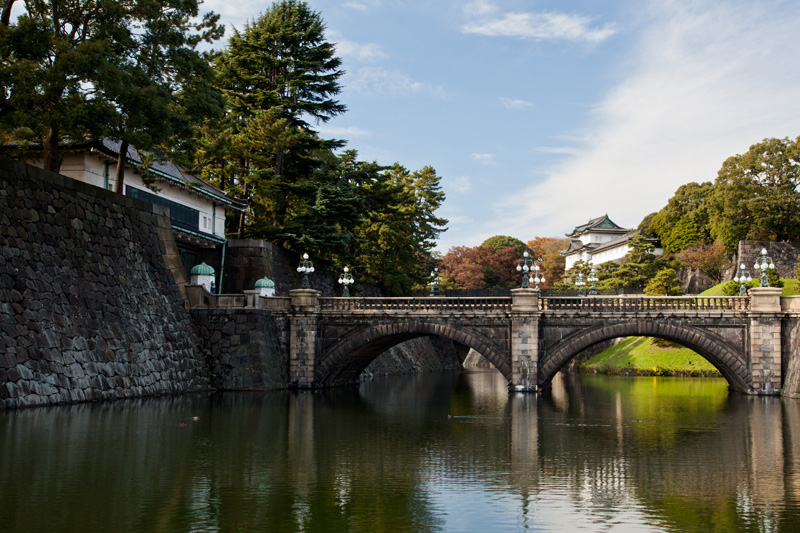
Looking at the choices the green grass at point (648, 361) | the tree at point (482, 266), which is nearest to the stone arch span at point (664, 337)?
the green grass at point (648, 361)

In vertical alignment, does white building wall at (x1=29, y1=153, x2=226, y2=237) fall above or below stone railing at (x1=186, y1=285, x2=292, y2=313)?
above

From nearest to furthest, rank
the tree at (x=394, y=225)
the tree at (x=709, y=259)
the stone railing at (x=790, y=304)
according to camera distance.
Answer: the stone railing at (x=790, y=304), the tree at (x=394, y=225), the tree at (x=709, y=259)

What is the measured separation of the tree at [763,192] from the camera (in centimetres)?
7119

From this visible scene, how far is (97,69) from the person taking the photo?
99.5ft

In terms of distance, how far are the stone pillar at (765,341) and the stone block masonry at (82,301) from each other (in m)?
28.4

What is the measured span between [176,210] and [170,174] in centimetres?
212

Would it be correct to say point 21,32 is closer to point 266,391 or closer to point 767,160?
point 266,391

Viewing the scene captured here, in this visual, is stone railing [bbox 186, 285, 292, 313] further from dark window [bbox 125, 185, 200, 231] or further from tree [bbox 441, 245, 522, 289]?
tree [bbox 441, 245, 522, 289]

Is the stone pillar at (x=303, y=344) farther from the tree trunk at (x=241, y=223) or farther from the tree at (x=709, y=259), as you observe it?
the tree at (x=709, y=259)

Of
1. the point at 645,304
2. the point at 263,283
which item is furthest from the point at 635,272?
the point at 263,283

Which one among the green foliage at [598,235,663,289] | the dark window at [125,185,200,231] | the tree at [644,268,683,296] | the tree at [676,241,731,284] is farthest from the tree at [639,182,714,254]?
the dark window at [125,185,200,231]

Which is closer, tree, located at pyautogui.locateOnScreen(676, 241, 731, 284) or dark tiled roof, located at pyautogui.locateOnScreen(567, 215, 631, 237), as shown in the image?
tree, located at pyautogui.locateOnScreen(676, 241, 731, 284)

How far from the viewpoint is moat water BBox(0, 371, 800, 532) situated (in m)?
14.4

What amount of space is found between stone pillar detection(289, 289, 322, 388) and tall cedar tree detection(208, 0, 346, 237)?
9.53m
